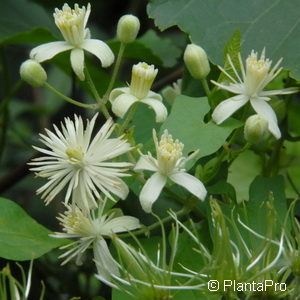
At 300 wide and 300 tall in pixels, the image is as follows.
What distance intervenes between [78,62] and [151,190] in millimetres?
231

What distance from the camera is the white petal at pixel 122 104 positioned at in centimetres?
106

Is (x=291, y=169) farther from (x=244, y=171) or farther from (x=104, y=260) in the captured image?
(x=104, y=260)

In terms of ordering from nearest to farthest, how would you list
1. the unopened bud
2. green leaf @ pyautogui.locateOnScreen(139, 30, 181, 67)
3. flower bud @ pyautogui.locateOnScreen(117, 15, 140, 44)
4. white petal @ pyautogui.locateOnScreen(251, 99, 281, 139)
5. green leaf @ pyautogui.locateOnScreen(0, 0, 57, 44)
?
white petal @ pyautogui.locateOnScreen(251, 99, 281, 139), flower bud @ pyautogui.locateOnScreen(117, 15, 140, 44), the unopened bud, green leaf @ pyautogui.locateOnScreen(139, 30, 181, 67), green leaf @ pyautogui.locateOnScreen(0, 0, 57, 44)

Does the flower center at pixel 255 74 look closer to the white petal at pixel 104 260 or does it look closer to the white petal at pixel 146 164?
the white petal at pixel 146 164

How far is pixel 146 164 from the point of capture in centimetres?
102

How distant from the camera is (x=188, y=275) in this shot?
989mm

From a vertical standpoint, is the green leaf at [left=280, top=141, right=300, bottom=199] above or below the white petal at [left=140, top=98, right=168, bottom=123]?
below

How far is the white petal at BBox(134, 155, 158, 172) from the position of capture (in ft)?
3.34

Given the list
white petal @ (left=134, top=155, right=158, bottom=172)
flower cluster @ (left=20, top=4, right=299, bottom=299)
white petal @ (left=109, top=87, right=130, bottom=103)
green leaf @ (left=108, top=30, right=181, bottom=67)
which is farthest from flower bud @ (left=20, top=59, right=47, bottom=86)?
green leaf @ (left=108, top=30, right=181, bottom=67)

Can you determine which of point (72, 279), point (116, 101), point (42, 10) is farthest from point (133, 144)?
point (42, 10)

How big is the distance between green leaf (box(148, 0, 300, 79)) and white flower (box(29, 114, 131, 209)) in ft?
0.99

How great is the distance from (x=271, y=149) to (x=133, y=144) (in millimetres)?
369
